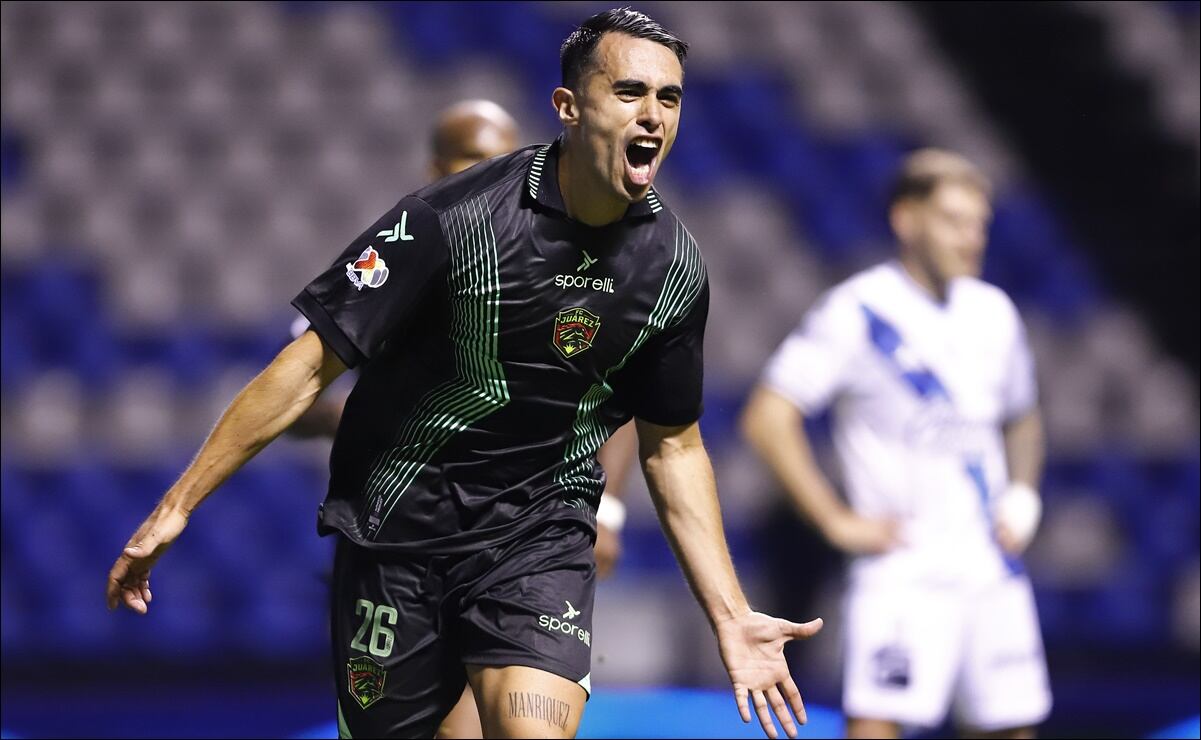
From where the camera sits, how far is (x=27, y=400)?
4430mm

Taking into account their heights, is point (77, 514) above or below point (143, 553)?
above

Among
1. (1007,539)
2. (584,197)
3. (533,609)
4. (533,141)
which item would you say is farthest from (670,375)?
(533,141)

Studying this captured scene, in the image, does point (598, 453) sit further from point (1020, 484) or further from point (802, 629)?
point (1020, 484)

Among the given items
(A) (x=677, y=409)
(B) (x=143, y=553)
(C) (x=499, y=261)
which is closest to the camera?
(B) (x=143, y=553)

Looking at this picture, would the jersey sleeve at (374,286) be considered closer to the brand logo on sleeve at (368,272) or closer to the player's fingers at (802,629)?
the brand logo on sleeve at (368,272)

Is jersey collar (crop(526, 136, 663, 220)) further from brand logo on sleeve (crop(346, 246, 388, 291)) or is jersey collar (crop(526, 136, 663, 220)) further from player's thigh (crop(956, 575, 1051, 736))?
player's thigh (crop(956, 575, 1051, 736))

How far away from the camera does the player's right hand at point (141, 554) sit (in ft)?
7.05

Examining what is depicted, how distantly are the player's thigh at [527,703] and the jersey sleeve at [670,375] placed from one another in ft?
1.51

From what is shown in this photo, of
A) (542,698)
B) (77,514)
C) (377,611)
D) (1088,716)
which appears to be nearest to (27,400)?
(77,514)

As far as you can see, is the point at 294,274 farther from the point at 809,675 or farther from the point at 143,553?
the point at 143,553

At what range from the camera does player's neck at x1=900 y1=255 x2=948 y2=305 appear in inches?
160

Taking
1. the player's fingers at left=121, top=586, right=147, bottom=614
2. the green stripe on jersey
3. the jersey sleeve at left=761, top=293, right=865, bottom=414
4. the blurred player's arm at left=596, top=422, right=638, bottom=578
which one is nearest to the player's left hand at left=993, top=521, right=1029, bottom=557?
the jersey sleeve at left=761, top=293, right=865, bottom=414

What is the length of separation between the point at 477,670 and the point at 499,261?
602mm

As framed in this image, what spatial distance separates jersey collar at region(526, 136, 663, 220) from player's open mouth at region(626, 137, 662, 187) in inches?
3.5
